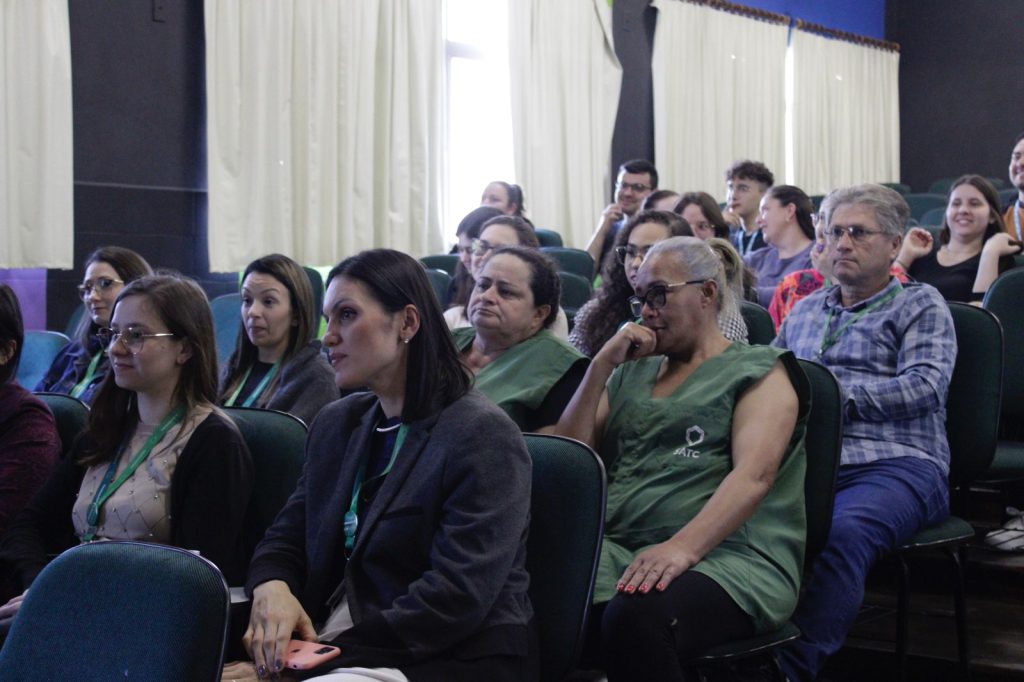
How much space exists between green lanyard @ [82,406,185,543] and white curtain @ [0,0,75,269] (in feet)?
10.2

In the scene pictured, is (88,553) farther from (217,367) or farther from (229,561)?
(217,367)

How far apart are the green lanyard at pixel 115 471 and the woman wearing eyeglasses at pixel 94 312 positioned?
1208mm

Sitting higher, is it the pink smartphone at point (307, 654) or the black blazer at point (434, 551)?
the black blazer at point (434, 551)

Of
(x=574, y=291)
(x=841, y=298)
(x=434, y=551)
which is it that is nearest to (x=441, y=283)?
(x=574, y=291)

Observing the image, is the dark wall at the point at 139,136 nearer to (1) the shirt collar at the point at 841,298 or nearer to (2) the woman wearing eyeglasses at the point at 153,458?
(2) the woman wearing eyeglasses at the point at 153,458

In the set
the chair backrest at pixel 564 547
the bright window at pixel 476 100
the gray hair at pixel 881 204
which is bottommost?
the chair backrest at pixel 564 547

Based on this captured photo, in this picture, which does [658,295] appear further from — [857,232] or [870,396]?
[857,232]

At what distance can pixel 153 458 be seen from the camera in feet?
7.25

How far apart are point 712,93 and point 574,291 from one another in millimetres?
5155

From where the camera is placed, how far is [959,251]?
4.25 meters

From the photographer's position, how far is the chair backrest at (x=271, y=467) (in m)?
2.23

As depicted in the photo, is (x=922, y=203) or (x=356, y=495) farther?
(x=922, y=203)

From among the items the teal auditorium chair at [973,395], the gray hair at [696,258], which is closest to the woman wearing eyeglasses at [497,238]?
the gray hair at [696,258]

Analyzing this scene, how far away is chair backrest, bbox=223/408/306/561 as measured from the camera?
7.32 ft
